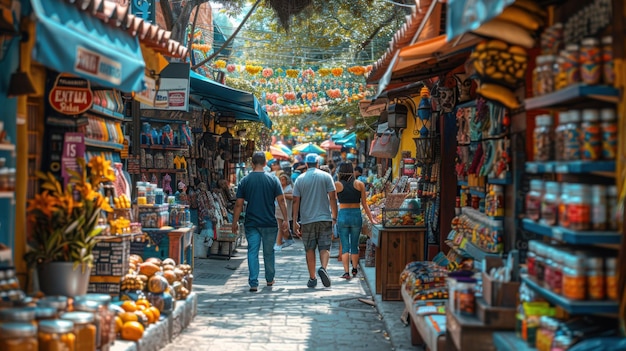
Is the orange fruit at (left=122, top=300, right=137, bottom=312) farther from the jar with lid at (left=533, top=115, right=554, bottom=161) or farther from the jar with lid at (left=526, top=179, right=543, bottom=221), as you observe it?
the jar with lid at (left=533, top=115, right=554, bottom=161)

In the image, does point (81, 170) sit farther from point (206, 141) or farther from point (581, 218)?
point (206, 141)

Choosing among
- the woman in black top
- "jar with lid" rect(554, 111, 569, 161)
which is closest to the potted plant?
"jar with lid" rect(554, 111, 569, 161)

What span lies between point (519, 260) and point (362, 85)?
61.7 ft

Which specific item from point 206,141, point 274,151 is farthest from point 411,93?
point 274,151

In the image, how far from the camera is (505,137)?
703 cm

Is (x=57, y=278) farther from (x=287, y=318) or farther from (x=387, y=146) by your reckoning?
(x=387, y=146)

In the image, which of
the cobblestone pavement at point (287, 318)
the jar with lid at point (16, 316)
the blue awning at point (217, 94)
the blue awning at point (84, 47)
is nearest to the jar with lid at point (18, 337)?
the jar with lid at point (16, 316)

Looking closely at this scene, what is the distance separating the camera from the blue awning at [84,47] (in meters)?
5.49

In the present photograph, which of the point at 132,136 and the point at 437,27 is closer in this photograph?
the point at 437,27

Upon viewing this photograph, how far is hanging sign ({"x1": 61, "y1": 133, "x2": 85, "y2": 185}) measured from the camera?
23.0ft

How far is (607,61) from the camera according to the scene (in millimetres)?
4488

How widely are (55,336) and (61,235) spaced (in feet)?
4.58

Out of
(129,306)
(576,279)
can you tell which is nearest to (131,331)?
(129,306)

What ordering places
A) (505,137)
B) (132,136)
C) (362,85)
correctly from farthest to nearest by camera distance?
(362,85)
(132,136)
(505,137)
